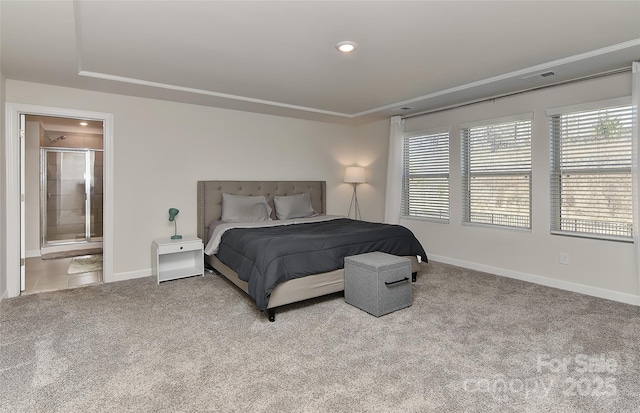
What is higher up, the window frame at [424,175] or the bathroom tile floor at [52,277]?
the window frame at [424,175]

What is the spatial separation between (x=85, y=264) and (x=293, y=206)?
10.4 feet

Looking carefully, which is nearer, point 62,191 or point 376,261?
point 376,261

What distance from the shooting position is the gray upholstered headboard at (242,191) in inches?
180

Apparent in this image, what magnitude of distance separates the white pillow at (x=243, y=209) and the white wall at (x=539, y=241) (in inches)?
100

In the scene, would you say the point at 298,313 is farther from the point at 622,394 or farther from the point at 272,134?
the point at 272,134

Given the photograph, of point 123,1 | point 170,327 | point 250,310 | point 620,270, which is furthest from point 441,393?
point 123,1

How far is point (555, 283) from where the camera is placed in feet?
12.4

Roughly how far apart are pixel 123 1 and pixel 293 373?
99.6 inches

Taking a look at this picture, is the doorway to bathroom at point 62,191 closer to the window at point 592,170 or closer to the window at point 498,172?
the window at point 498,172

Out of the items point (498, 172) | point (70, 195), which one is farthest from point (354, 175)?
point (70, 195)

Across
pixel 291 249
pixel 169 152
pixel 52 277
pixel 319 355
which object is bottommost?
pixel 319 355

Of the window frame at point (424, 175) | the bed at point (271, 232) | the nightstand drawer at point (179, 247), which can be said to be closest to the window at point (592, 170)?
the window frame at point (424, 175)

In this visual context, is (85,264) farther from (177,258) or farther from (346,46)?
(346,46)

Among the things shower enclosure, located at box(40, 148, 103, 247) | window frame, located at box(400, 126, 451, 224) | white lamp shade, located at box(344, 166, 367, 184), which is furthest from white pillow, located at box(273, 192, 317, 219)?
shower enclosure, located at box(40, 148, 103, 247)
